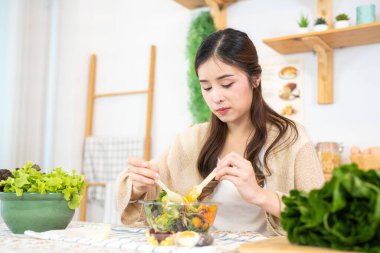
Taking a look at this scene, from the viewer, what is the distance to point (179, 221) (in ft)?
3.29

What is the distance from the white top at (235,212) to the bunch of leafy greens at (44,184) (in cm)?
52

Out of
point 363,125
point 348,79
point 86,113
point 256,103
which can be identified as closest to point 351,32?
point 348,79

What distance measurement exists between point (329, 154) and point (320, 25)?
68cm

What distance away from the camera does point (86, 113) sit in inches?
141

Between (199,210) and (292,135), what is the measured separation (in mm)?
691

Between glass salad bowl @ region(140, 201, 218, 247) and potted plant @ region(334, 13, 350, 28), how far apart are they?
173 cm

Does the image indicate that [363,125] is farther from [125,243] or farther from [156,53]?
[125,243]

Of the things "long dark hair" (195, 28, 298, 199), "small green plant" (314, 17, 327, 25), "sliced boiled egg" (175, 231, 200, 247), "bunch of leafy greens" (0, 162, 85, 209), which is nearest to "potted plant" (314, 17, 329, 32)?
"small green plant" (314, 17, 327, 25)

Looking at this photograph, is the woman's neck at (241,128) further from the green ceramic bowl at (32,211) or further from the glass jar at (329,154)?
the glass jar at (329,154)

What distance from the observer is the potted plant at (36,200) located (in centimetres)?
123

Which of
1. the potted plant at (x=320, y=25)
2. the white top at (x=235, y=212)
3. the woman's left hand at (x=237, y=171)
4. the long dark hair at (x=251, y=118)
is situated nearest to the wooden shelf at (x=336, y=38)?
the potted plant at (x=320, y=25)

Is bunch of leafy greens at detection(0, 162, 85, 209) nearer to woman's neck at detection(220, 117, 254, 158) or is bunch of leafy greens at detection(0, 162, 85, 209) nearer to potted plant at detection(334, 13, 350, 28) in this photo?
woman's neck at detection(220, 117, 254, 158)

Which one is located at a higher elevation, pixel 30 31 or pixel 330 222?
pixel 30 31

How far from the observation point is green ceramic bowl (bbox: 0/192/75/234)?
123 cm
